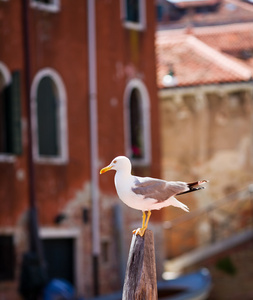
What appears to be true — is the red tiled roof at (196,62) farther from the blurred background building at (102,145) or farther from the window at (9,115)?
the window at (9,115)

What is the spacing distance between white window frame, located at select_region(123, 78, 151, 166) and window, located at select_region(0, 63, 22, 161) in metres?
3.43

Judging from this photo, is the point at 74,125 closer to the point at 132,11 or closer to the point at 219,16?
the point at 132,11

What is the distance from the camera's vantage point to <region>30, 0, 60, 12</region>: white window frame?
18750 millimetres

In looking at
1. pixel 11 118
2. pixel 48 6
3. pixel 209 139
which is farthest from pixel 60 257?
pixel 209 139

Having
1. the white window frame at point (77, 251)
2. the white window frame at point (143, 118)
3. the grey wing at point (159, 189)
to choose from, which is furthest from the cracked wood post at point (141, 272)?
the white window frame at point (143, 118)

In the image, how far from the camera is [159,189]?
25.5 feet

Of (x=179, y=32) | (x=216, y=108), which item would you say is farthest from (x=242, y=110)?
(x=179, y=32)

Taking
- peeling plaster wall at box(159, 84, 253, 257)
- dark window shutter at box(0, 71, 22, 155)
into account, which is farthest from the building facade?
peeling plaster wall at box(159, 84, 253, 257)

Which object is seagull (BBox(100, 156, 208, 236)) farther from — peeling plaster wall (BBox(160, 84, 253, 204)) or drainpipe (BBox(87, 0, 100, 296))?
peeling plaster wall (BBox(160, 84, 253, 204))

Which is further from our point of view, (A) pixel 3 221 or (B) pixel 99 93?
(B) pixel 99 93

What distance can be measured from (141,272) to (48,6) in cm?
1204

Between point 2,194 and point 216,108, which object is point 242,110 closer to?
point 216,108

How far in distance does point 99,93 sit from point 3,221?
338 cm

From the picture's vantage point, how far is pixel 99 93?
20.3 metres
